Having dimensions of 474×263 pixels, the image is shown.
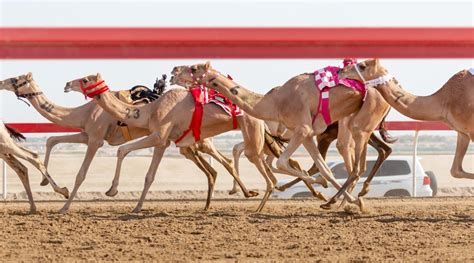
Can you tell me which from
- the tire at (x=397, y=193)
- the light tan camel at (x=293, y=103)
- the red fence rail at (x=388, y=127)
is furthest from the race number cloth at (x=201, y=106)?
the tire at (x=397, y=193)

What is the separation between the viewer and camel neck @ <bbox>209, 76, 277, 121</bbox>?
10352 millimetres

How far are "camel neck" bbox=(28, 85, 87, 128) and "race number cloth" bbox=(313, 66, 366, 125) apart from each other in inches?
139

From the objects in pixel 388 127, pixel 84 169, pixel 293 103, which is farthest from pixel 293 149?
→ pixel 388 127

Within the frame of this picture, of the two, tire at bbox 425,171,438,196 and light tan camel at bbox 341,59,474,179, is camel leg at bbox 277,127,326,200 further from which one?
tire at bbox 425,171,438,196

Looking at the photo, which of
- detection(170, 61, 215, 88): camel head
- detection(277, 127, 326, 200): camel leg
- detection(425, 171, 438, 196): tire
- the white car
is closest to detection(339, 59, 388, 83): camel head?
detection(277, 127, 326, 200): camel leg

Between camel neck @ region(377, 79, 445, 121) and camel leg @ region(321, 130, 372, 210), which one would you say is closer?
camel neck @ region(377, 79, 445, 121)

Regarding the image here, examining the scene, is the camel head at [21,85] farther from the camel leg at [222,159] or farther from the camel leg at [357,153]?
the camel leg at [357,153]

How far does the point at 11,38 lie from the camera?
8.30ft

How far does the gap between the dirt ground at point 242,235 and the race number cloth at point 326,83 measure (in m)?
1.09

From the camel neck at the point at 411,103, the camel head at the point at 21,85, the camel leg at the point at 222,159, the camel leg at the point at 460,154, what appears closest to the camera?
the camel neck at the point at 411,103

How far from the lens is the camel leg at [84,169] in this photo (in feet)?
37.3

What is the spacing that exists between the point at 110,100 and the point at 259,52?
906cm

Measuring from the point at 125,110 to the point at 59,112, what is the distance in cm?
147

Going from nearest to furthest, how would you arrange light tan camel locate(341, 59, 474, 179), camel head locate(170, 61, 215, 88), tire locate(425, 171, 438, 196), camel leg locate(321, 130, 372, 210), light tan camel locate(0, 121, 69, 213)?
light tan camel locate(341, 59, 474, 179)
camel head locate(170, 61, 215, 88)
camel leg locate(321, 130, 372, 210)
light tan camel locate(0, 121, 69, 213)
tire locate(425, 171, 438, 196)
